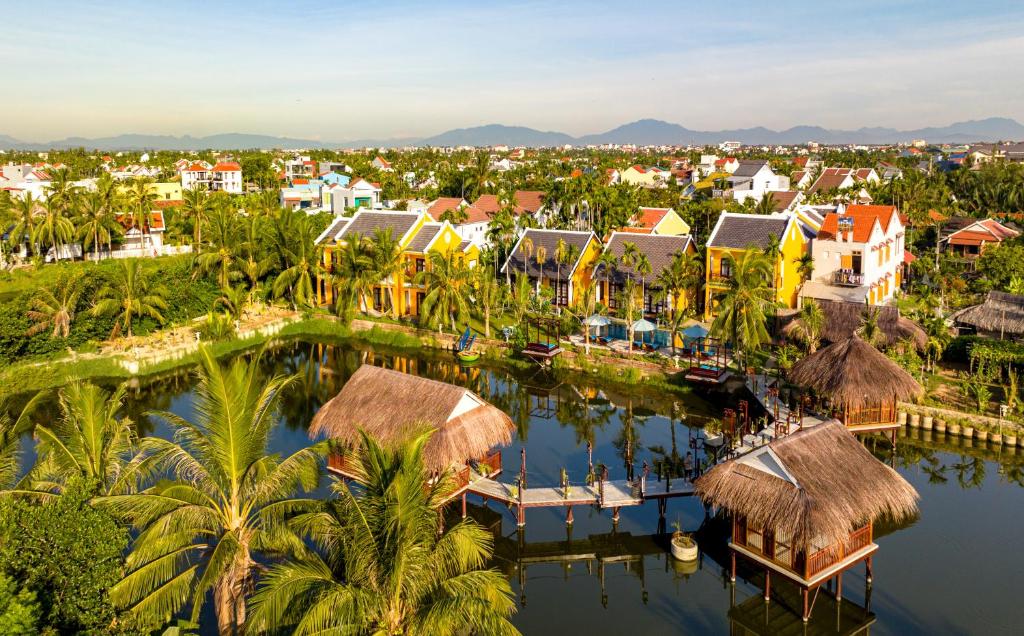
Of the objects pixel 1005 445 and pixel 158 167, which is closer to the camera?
pixel 1005 445

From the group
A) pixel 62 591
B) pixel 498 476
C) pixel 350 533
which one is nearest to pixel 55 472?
pixel 62 591

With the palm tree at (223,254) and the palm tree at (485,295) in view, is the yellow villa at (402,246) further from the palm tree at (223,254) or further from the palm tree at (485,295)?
the palm tree at (223,254)

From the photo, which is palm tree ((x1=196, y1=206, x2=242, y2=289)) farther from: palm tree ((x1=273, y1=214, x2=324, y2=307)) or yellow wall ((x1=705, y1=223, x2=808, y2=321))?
yellow wall ((x1=705, y1=223, x2=808, y2=321))

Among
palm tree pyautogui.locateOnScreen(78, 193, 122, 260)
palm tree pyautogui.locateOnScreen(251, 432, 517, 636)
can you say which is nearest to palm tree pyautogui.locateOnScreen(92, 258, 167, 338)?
palm tree pyautogui.locateOnScreen(78, 193, 122, 260)

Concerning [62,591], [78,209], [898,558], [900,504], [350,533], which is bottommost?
[898,558]

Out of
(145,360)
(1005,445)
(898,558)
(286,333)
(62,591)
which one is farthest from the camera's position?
(286,333)

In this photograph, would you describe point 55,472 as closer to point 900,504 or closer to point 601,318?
point 900,504

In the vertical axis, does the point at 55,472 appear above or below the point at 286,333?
above

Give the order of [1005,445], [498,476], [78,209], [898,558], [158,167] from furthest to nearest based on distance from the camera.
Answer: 1. [158,167]
2. [78,209]
3. [1005,445]
4. [498,476]
5. [898,558]
